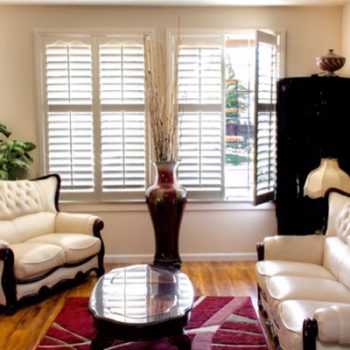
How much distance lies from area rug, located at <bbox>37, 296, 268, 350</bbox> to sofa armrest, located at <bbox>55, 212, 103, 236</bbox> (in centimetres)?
80

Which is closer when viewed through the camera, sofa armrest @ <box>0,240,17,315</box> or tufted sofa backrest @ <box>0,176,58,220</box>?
sofa armrest @ <box>0,240,17,315</box>

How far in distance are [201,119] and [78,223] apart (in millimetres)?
1665

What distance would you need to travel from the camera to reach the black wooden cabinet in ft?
15.1

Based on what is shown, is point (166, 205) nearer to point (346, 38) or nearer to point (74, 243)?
point (74, 243)

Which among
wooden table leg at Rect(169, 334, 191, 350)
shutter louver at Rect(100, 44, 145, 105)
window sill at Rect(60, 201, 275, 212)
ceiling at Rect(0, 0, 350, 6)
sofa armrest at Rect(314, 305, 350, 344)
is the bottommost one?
wooden table leg at Rect(169, 334, 191, 350)

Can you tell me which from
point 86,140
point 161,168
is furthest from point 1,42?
point 161,168

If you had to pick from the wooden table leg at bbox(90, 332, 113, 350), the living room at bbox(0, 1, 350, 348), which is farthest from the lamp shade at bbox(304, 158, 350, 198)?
the wooden table leg at bbox(90, 332, 113, 350)

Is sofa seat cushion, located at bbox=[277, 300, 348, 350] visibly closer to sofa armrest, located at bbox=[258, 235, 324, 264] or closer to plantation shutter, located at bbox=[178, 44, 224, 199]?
sofa armrest, located at bbox=[258, 235, 324, 264]

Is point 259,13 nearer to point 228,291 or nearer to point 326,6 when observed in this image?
point 326,6

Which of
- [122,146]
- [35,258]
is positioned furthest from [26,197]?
[122,146]

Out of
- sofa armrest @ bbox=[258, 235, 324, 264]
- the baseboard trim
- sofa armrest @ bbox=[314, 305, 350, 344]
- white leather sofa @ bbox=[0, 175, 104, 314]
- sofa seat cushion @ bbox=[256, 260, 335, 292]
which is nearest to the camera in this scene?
sofa armrest @ bbox=[314, 305, 350, 344]

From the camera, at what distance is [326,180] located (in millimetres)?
4082

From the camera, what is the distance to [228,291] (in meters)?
4.41

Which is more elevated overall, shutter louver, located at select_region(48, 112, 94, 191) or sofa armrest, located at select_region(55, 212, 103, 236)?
shutter louver, located at select_region(48, 112, 94, 191)
